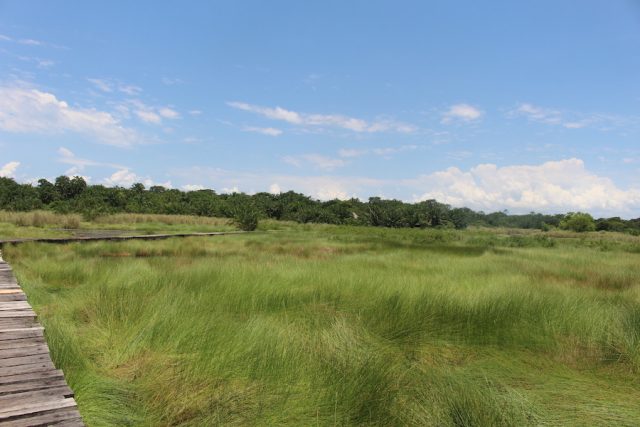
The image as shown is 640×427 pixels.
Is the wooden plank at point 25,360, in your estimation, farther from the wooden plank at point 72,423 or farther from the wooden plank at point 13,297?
the wooden plank at point 13,297

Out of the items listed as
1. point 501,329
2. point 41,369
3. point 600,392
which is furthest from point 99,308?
point 600,392

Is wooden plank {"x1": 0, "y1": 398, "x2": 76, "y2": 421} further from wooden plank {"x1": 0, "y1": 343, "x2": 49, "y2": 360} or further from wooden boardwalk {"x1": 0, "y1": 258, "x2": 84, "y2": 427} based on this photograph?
wooden plank {"x1": 0, "y1": 343, "x2": 49, "y2": 360}

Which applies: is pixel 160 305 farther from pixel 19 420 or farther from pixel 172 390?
pixel 19 420

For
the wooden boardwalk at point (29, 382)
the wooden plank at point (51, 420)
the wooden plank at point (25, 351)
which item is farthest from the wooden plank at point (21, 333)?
the wooden plank at point (51, 420)

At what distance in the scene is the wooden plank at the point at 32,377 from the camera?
10.4ft

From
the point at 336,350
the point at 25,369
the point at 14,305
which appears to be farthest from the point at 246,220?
the point at 25,369

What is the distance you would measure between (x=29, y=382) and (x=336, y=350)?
2.74 meters

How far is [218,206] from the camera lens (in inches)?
2315

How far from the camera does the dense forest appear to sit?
155 feet

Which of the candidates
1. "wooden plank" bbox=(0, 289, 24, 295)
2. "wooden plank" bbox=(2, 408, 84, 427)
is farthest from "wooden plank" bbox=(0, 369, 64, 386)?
"wooden plank" bbox=(0, 289, 24, 295)

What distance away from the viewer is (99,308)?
5863 mm

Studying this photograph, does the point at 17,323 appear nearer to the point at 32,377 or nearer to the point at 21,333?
the point at 21,333

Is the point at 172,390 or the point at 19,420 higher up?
the point at 19,420

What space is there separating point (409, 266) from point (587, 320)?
614cm
